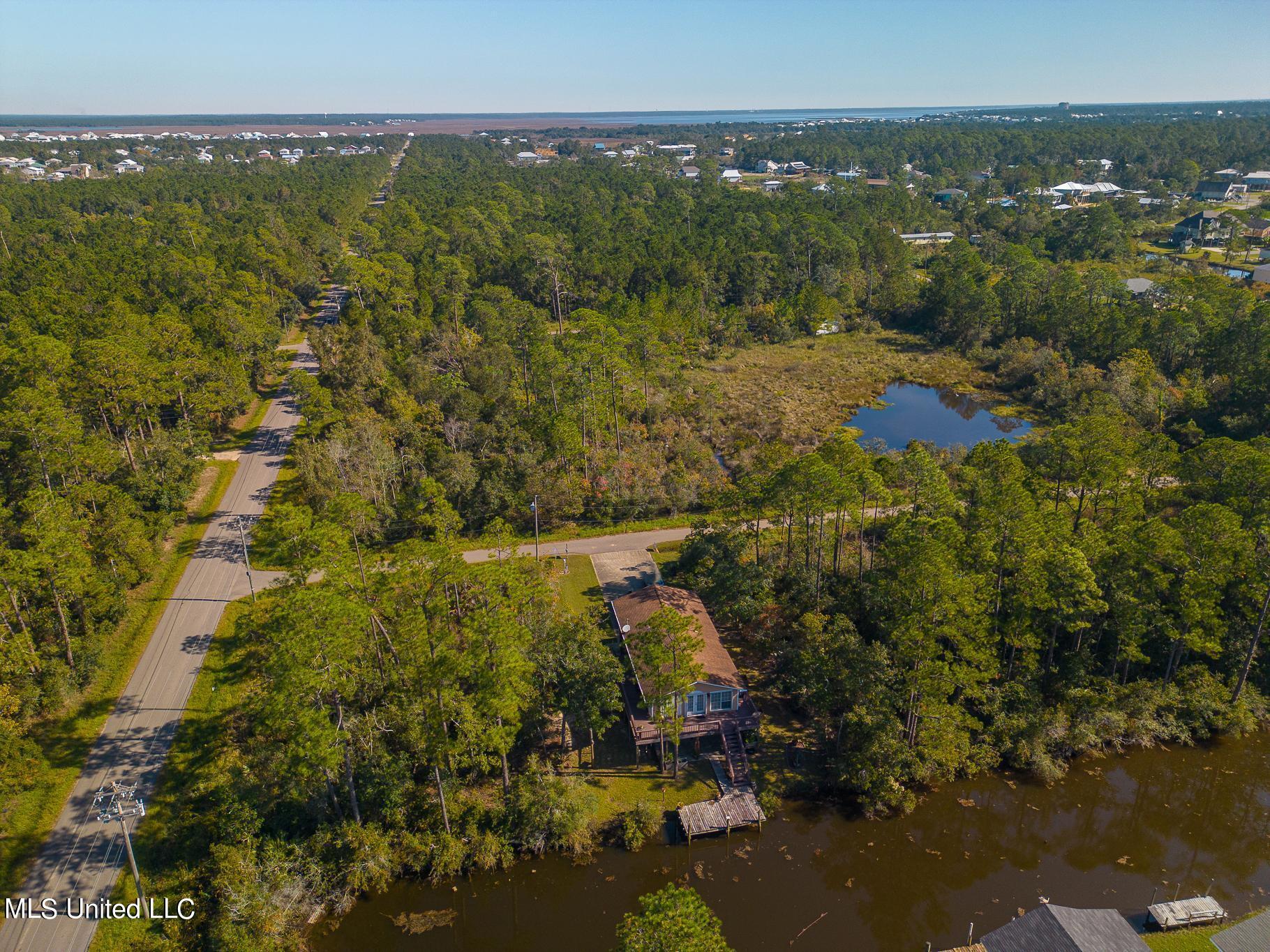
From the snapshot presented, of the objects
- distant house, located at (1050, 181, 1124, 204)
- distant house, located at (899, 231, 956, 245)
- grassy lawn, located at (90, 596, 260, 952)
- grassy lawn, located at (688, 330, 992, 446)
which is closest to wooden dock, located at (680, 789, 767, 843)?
grassy lawn, located at (90, 596, 260, 952)

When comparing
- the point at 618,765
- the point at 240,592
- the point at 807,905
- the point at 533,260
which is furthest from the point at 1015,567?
the point at 533,260

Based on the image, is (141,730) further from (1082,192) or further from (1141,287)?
(1082,192)

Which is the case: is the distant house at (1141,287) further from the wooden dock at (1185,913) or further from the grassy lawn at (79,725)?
the grassy lawn at (79,725)

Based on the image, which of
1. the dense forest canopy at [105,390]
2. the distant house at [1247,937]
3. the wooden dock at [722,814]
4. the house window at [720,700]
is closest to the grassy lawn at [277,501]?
the dense forest canopy at [105,390]

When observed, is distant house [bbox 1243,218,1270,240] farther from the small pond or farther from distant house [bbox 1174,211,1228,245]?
the small pond

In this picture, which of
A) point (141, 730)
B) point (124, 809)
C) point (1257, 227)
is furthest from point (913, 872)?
point (1257, 227)
